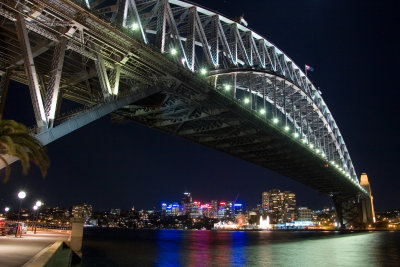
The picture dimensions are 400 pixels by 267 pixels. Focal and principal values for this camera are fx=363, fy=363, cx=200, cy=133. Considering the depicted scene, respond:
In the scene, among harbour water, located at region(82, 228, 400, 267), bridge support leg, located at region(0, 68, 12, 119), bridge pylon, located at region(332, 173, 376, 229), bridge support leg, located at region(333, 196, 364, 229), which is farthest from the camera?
bridge support leg, located at region(333, 196, 364, 229)

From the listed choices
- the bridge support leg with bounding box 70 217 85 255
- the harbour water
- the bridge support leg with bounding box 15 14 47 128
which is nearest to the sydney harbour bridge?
the bridge support leg with bounding box 15 14 47 128

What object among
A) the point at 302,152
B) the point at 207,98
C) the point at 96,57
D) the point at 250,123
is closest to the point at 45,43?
the point at 96,57

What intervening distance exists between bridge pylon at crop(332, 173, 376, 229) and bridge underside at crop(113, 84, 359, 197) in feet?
164

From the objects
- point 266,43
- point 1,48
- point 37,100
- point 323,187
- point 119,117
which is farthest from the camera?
point 323,187

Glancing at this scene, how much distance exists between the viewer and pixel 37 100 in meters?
15.2

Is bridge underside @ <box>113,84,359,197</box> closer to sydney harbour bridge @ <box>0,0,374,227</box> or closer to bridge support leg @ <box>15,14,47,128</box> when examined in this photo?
sydney harbour bridge @ <box>0,0,374,227</box>

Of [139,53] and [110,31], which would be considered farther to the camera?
[139,53]

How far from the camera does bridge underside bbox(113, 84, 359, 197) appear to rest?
3206cm

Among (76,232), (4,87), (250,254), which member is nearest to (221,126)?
(250,254)

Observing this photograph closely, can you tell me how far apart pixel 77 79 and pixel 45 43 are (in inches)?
188

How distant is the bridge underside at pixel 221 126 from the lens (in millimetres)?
32062

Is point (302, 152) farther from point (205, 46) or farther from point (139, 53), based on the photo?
point (139, 53)

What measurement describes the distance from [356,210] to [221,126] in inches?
3437

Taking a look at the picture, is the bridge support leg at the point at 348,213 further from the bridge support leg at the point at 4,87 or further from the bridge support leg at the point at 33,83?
the bridge support leg at the point at 33,83
